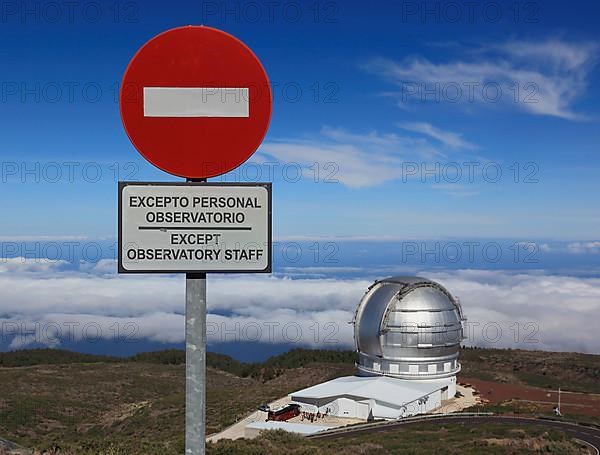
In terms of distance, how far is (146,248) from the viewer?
4707mm

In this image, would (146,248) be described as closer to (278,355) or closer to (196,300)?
(196,300)

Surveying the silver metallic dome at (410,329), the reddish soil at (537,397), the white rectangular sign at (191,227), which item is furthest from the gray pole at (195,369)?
the reddish soil at (537,397)

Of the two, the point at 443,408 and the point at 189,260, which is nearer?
the point at 189,260

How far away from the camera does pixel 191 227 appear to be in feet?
15.5

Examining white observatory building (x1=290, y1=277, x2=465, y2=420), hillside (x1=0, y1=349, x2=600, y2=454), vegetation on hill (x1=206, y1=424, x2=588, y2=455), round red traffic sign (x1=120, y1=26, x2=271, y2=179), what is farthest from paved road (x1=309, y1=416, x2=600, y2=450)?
round red traffic sign (x1=120, y1=26, x2=271, y2=179)

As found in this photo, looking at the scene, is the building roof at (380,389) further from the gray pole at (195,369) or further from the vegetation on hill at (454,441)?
the gray pole at (195,369)

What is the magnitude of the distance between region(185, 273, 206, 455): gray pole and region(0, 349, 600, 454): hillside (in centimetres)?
2174

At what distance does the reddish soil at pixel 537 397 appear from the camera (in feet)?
117

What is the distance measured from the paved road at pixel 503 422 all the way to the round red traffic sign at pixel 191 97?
2449 centimetres

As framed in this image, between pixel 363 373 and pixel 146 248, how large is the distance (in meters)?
37.1

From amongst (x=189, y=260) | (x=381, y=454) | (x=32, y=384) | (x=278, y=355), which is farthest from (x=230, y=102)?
(x=278, y=355)

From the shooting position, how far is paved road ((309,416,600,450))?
2552 centimetres

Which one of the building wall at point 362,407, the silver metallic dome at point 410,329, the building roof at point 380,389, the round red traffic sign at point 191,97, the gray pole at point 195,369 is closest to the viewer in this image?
the round red traffic sign at point 191,97

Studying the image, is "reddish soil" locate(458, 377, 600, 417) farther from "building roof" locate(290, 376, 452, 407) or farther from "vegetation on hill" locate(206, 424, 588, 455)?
"vegetation on hill" locate(206, 424, 588, 455)
